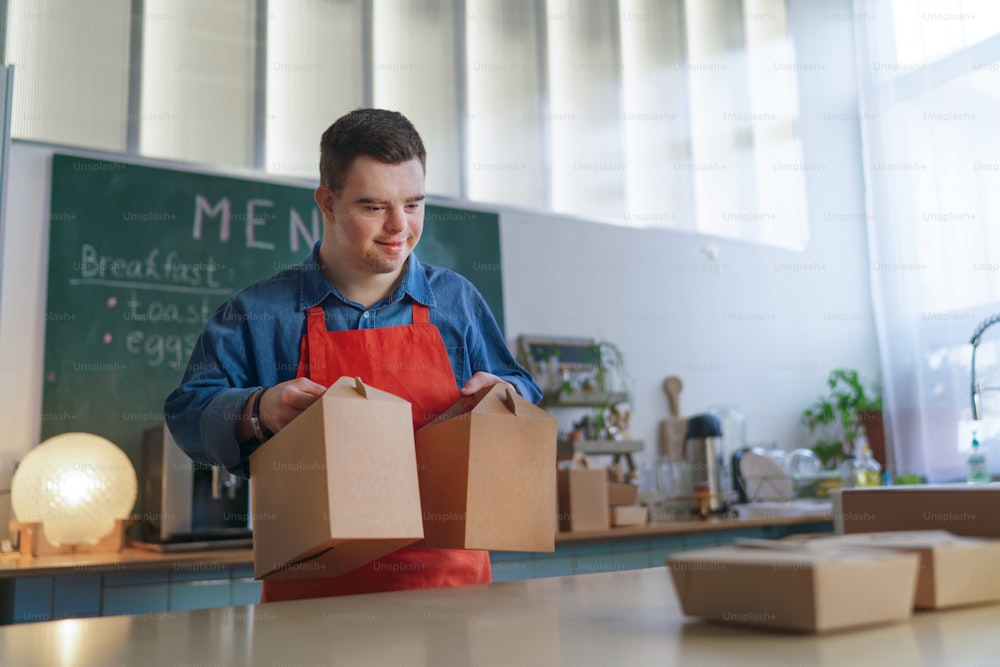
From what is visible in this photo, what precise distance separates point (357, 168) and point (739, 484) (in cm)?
299

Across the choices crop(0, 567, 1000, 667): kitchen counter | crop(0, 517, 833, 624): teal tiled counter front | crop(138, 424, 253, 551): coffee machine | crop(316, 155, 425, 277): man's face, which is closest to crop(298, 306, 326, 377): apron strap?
crop(316, 155, 425, 277): man's face

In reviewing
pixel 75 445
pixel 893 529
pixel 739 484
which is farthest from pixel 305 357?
pixel 739 484

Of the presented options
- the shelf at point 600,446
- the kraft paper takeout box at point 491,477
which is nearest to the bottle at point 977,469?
the shelf at point 600,446

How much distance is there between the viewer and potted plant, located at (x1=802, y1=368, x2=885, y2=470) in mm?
4422

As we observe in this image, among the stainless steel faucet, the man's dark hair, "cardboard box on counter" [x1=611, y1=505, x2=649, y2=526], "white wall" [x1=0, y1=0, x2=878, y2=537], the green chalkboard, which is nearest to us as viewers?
the man's dark hair

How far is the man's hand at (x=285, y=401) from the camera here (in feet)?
3.79

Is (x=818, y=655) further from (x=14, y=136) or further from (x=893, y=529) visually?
(x=14, y=136)

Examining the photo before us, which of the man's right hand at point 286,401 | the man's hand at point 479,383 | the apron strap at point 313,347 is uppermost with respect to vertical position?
the apron strap at point 313,347

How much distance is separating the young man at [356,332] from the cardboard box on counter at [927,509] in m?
0.55

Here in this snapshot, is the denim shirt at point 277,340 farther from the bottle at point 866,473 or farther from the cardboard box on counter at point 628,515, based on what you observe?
the bottle at point 866,473

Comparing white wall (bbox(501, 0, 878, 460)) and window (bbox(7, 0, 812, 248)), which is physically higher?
window (bbox(7, 0, 812, 248))

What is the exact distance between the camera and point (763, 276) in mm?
4629

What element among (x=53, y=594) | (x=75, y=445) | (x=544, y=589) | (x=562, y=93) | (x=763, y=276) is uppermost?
(x=562, y=93)

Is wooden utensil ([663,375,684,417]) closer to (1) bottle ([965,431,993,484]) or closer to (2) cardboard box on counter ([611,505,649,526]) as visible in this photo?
(2) cardboard box on counter ([611,505,649,526])
